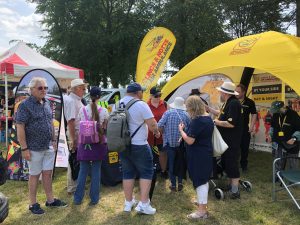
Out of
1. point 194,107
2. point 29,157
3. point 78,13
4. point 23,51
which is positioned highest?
point 78,13

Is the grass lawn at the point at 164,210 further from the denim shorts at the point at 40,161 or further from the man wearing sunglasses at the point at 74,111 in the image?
the man wearing sunglasses at the point at 74,111

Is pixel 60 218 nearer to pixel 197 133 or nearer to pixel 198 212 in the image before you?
pixel 198 212

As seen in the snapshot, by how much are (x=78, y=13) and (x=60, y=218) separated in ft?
68.0

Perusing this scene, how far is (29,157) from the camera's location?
4.26 meters

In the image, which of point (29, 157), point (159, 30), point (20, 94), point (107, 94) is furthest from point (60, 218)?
point (107, 94)

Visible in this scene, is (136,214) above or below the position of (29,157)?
below

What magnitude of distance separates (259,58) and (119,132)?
288cm

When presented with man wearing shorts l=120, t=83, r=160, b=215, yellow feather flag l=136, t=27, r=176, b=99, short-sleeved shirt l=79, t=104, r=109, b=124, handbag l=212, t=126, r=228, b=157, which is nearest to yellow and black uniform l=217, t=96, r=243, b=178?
handbag l=212, t=126, r=228, b=157

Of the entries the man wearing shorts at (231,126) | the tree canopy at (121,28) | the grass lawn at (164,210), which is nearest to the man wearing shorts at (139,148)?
the grass lawn at (164,210)

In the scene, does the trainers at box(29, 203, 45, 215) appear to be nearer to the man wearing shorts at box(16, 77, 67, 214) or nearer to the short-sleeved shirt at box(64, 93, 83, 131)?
the man wearing shorts at box(16, 77, 67, 214)

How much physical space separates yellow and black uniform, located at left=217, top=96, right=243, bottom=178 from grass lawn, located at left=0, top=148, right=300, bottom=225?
519mm

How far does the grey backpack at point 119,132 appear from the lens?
4.20 meters

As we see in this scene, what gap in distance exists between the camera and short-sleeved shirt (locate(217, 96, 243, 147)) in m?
4.84

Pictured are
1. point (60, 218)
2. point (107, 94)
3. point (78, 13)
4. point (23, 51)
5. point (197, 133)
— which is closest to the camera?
point (197, 133)
